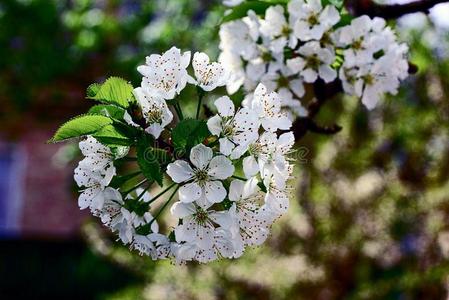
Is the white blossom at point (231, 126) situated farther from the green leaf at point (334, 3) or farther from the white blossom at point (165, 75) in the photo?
the green leaf at point (334, 3)

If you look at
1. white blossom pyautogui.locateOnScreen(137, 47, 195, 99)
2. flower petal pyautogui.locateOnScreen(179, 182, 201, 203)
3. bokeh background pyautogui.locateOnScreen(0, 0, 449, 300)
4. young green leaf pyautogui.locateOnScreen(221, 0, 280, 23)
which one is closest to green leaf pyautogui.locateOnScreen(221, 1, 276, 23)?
young green leaf pyautogui.locateOnScreen(221, 0, 280, 23)

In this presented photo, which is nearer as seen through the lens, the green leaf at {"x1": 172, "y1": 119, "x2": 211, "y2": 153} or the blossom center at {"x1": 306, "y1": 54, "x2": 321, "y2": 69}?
the green leaf at {"x1": 172, "y1": 119, "x2": 211, "y2": 153}

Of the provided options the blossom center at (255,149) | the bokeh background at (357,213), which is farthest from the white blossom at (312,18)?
the bokeh background at (357,213)

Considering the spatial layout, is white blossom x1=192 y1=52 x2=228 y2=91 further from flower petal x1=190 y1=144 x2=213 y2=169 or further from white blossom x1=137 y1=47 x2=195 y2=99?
flower petal x1=190 y1=144 x2=213 y2=169

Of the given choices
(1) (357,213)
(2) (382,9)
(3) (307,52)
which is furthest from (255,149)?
(1) (357,213)

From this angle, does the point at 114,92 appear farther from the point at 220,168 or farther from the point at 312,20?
the point at 312,20
